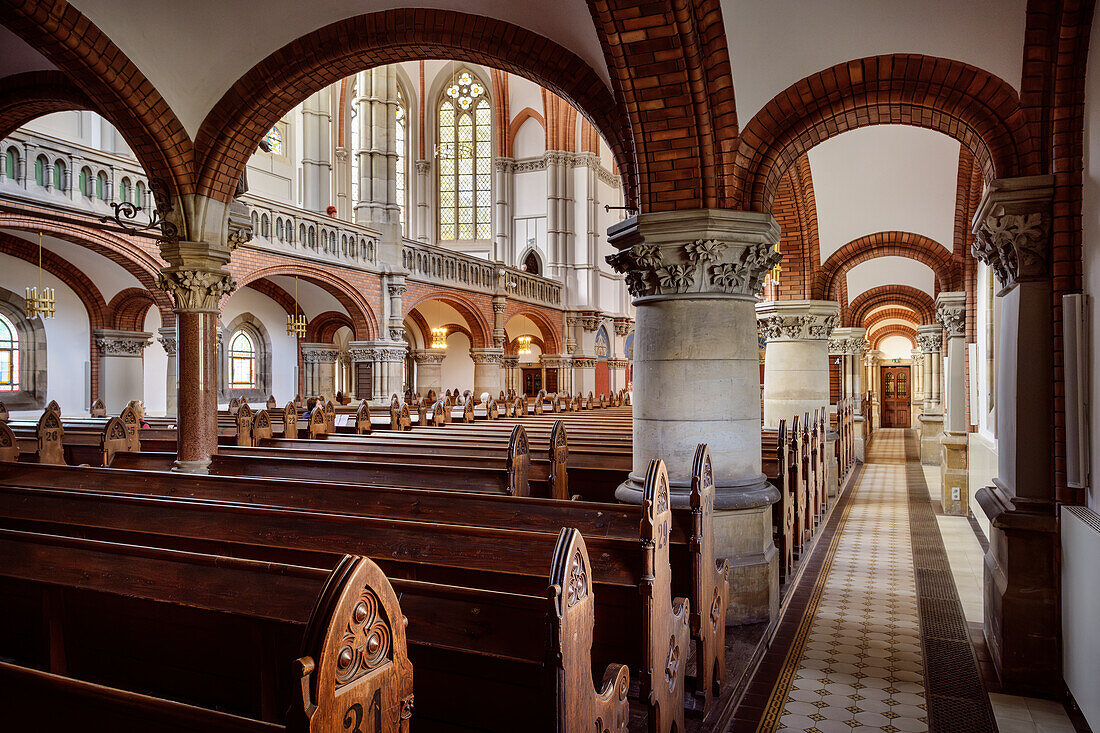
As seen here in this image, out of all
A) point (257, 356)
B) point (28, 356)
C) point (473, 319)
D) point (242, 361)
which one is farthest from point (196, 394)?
point (473, 319)

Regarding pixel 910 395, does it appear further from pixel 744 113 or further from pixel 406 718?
pixel 406 718

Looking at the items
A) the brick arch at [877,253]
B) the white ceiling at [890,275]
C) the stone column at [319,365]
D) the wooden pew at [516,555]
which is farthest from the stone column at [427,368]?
the wooden pew at [516,555]

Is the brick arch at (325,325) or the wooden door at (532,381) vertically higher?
the brick arch at (325,325)

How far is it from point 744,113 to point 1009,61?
1.67m

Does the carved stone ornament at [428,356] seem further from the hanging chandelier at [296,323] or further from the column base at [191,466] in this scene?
the column base at [191,466]

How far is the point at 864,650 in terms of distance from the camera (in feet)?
16.0

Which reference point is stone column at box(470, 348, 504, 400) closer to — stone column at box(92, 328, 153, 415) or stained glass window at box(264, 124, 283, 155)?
stained glass window at box(264, 124, 283, 155)

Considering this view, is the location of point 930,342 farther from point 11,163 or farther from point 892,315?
point 11,163

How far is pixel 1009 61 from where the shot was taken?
179 inches

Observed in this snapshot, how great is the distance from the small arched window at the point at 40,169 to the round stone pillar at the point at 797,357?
11.1 m

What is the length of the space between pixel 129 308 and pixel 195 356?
1053 cm

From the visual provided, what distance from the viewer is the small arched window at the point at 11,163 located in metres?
10.0

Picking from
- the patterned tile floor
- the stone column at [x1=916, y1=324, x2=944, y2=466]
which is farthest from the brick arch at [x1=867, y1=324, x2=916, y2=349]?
the patterned tile floor

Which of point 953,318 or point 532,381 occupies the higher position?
point 953,318
